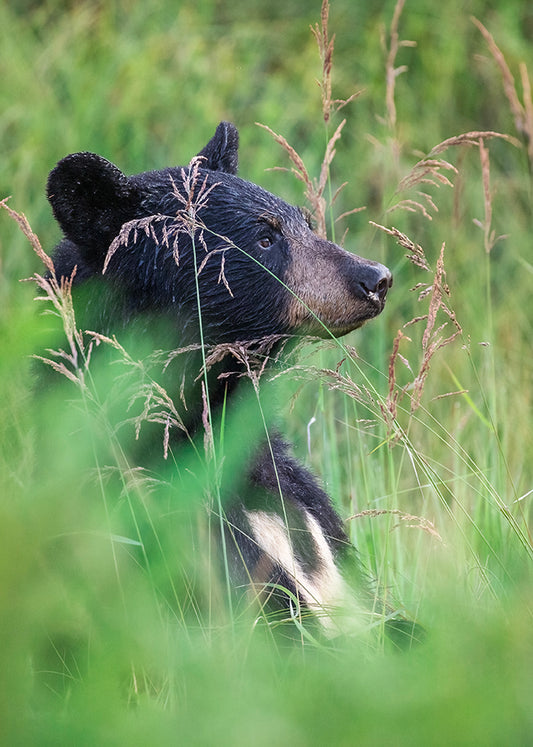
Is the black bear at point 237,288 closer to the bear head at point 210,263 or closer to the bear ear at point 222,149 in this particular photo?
the bear head at point 210,263

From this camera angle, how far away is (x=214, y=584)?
89.7 inches

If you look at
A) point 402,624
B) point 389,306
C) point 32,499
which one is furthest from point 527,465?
point 32,499

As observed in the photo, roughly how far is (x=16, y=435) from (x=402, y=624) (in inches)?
43.0

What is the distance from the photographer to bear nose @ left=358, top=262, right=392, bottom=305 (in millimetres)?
2760

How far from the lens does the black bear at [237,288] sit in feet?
8.63

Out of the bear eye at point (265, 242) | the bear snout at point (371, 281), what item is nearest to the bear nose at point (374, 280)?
the bear snout at point (371, 281)

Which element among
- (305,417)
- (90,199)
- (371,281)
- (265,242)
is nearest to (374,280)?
(371,281)

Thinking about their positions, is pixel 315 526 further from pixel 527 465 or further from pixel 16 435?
pixel 527 465

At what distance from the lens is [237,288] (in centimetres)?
285

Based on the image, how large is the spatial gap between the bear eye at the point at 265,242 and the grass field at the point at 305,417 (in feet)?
0.83

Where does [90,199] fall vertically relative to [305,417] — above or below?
above

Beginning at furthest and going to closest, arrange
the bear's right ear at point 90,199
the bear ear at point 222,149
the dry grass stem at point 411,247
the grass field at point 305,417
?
the bear ear at point 222,149 < the bear's right ear at point 90,199 < the dry grass stem at point 411,247 < the grass field at point 305,417

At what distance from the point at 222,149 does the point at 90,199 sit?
2.41ft

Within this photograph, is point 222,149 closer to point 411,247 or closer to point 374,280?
point 374,280
